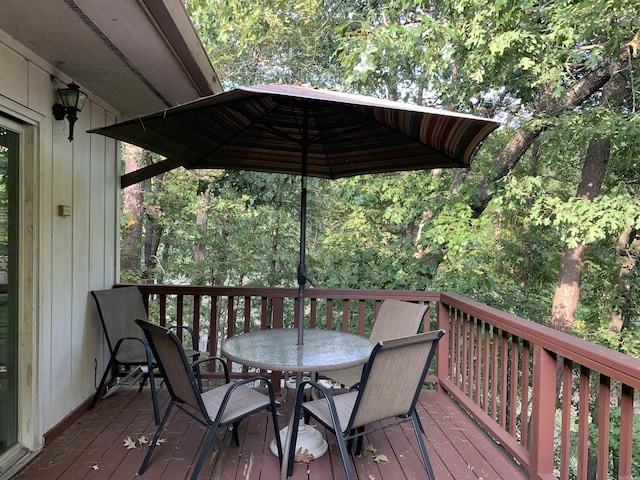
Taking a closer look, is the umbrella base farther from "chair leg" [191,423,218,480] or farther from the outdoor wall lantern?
the outdoor wall lantern

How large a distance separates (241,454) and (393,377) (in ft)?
3.76

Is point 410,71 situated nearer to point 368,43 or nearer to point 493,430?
point 368,43

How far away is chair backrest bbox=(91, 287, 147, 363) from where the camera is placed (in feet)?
10.6

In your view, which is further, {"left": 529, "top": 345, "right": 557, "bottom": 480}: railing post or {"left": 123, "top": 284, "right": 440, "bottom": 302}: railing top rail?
{"left": 123, "top": 284, "right": 440, "bottom": 302}: railing top rail

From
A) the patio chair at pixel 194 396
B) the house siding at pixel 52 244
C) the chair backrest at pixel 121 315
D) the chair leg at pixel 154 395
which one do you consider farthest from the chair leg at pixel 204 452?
the chair backrest at pixel 121 315

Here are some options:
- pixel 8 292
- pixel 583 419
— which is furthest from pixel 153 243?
pixel 583 419

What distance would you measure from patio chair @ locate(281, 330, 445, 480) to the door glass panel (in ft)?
5.36

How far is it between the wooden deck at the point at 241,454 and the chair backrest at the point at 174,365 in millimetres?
488

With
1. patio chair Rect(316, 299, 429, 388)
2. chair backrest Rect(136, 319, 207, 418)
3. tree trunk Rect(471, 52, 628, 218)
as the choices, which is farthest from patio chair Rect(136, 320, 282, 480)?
tree trunk Rect(471, 52, 628, 218)

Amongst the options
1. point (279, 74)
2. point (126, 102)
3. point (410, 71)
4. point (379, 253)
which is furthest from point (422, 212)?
point (126, 102)

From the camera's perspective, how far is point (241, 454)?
2.54 meters

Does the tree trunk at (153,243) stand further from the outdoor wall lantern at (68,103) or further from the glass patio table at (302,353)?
the glass patio table at (302,353)

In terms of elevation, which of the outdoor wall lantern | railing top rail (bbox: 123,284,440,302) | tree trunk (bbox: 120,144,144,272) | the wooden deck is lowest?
the wooden deck

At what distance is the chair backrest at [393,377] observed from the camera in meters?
1.96
